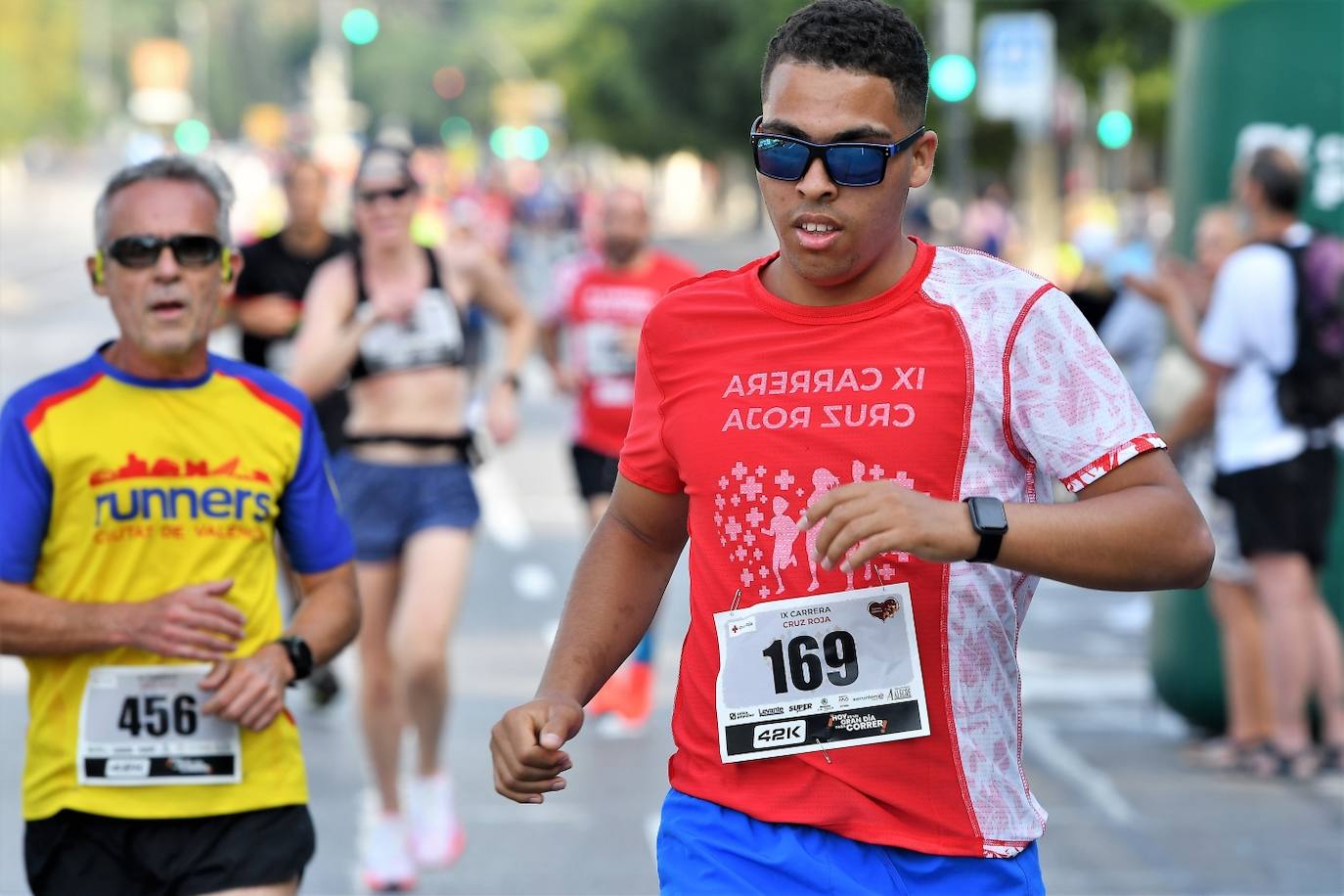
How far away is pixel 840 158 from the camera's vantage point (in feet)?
10.1

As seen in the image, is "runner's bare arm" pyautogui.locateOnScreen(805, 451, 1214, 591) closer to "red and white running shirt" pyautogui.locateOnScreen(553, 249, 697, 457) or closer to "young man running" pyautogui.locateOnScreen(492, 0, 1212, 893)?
"young man running" pyautogui.locateOnScreen(492, 0, 1212, 893)

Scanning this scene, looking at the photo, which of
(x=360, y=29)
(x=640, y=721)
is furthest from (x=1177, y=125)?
(x=360, y=29)

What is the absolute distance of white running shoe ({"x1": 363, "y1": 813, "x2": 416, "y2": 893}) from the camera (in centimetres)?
655

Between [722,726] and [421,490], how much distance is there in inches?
144

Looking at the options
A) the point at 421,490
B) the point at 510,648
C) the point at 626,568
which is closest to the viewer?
the point at 626,568

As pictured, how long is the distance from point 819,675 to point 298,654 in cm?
119

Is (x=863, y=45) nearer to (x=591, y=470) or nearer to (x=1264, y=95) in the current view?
(x=1264, y=95)

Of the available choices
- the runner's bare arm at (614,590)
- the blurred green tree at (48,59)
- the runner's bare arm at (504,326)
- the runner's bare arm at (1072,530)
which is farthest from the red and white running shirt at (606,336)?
the blurred green tree at (48,59)

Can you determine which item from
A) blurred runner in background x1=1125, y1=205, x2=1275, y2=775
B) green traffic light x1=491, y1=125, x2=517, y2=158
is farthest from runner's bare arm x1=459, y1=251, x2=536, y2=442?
green traffic light x1=491, y1=125, x2=517, y2=158

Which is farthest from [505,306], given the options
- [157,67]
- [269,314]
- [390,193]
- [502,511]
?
[157,67]

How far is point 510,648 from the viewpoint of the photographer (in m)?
10.5

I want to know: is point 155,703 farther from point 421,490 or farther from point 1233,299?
point 1233,299

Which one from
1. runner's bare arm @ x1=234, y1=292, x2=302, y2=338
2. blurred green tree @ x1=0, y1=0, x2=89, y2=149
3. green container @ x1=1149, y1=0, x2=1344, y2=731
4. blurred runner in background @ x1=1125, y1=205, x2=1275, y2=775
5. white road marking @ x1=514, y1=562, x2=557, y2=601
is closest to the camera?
blurred runner in background @ x1=1125, y1=205, x2=1275, y2=775

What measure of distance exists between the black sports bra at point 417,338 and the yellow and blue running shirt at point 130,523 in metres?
2.79
